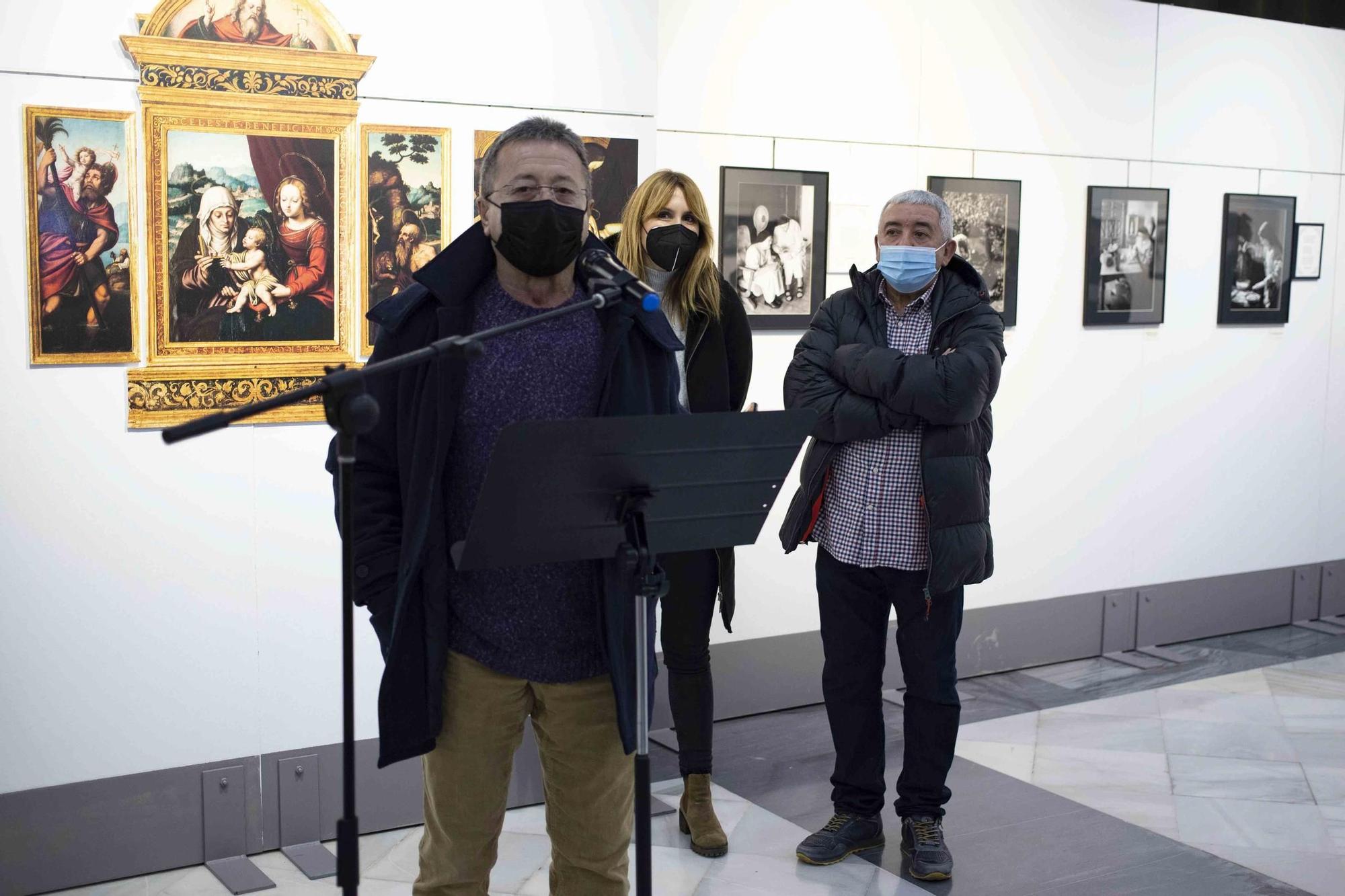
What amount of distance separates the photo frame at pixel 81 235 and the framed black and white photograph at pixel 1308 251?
6.15 m

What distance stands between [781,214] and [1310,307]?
144 inches

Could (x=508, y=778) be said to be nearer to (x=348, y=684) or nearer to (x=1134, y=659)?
(x=348, y=684)

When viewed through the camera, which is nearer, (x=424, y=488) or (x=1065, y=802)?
(x=424, y=488)

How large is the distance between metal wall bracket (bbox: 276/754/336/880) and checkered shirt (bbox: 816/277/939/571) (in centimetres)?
177

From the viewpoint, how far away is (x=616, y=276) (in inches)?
92.4

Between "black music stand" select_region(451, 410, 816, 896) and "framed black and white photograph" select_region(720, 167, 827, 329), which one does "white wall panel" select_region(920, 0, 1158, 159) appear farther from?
"black music stand" select_region(451, 410, 816, 896)

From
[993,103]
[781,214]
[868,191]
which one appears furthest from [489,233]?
[993,103]

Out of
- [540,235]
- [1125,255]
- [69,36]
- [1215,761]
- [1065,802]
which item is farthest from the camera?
[1125,255]

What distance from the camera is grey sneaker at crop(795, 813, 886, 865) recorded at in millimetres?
4117

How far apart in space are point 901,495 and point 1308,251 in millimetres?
4686

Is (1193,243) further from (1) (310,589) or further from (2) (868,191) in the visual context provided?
(1) (310,589)

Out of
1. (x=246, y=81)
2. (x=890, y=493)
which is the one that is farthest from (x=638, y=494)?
(x=246, y=81)

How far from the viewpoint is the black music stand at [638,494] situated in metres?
2.15

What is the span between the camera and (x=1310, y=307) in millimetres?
7477
